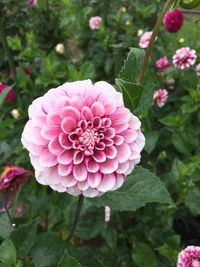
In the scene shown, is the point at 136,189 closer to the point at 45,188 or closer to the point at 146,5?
the point at 45,188

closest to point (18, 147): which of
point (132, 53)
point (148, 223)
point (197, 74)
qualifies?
point (148, 223)

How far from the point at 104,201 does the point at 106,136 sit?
18 centimetres

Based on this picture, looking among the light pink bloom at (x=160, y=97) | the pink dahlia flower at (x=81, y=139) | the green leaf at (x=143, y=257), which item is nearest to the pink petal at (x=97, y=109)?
the pink dahlia flower at (x=81, y=139)

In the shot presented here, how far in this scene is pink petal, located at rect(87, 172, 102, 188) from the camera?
0.57 m

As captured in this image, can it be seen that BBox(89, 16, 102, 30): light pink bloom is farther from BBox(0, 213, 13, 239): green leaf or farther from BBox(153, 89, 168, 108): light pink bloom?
BBox(0, 213, 13, 239): green leaf

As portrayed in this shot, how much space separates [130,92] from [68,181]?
0.52 ft

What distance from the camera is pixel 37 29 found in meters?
3.01

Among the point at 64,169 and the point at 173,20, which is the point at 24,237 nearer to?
the point at 64,169

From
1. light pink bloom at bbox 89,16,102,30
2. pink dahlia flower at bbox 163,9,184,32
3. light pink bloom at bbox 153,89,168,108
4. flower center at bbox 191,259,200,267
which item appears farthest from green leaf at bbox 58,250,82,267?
light pink bloom at bbox 89,16,102,30

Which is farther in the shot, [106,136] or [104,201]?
[104,201]

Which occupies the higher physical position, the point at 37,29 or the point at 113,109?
the point at 113,109

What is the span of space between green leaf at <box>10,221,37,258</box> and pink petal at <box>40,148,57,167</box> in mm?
183

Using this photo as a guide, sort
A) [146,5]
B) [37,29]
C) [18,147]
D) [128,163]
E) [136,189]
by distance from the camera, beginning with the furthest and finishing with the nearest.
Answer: [37,29], [146,5], [18,147], [136,189], [128,163]

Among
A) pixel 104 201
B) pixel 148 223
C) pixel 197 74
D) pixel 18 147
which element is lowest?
pixel 148 223
